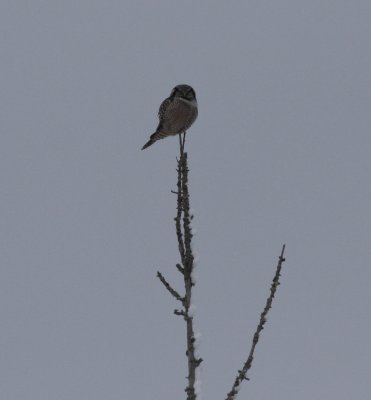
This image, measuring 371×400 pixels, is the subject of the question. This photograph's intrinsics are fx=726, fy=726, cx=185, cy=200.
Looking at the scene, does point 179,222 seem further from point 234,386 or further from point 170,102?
point 170,102

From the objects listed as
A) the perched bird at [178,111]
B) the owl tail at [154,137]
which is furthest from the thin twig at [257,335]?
the owl tail at [154,137]

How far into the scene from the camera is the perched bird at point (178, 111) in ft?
58.5

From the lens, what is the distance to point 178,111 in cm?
1795

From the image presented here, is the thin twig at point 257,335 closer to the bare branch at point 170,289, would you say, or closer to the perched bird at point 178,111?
the bare branch at point 170,289

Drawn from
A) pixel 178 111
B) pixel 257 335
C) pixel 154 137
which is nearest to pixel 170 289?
pixel 257 335

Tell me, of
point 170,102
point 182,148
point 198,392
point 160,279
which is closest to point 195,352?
point 198,392

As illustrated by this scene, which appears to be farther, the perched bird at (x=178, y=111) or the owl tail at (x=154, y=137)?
the owl tail at (x=154, y=137)

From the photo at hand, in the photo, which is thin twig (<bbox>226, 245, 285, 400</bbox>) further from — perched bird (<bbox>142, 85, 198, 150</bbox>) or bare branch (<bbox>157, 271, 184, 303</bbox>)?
perched bird (<bbox>142, 85, 198, 150</bbox>)

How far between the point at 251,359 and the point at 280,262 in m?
0.93

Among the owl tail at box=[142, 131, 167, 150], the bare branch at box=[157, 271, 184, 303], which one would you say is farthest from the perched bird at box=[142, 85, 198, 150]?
the bare branch at box=[157, 271, 184, 303]

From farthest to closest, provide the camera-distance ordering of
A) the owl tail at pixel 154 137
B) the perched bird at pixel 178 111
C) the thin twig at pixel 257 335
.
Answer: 1. the owl tail at pixel 154 137
2. the perched bird at pixel 178 111
3. the thin twig at pixel 257 335

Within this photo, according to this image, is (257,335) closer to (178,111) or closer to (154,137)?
(178,111)

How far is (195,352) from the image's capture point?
6.60m

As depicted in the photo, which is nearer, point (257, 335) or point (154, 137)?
point (257, 335)
